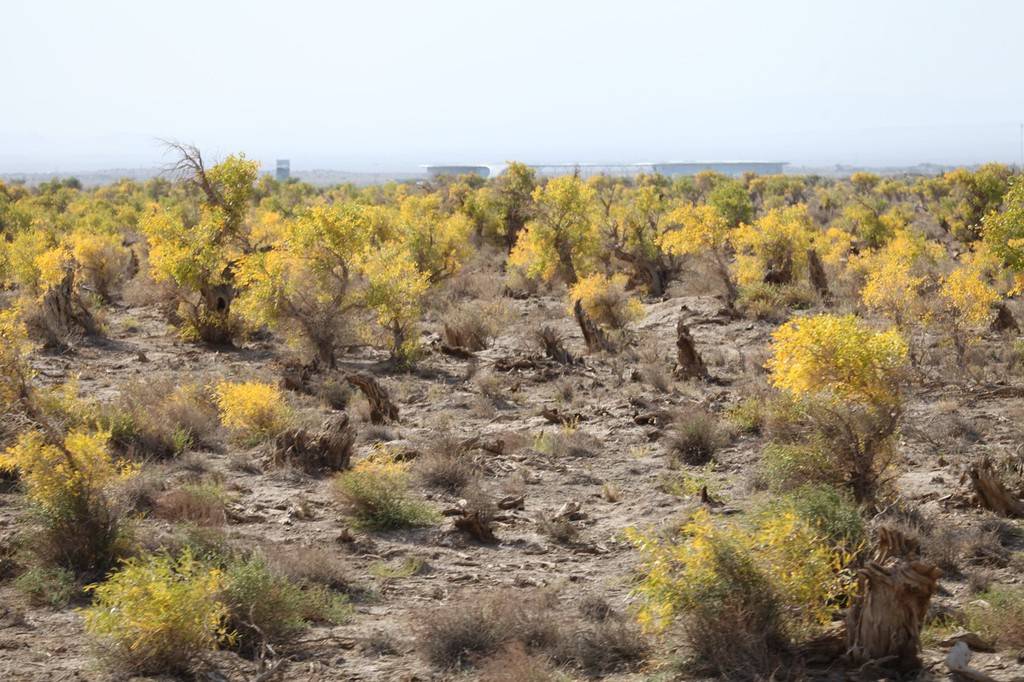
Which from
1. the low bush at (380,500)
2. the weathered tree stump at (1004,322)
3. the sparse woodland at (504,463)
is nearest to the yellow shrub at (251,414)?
the sparse woodland at (504,463)

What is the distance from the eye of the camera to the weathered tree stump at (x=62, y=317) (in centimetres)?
2125

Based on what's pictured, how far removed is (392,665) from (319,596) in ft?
3.88

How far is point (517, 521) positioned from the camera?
11.6 meters

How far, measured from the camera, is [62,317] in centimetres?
2200

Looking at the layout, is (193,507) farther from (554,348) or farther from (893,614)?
(554,348)

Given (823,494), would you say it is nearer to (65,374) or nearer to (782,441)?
(782,441)

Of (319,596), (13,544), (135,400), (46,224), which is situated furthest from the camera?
(46,224)

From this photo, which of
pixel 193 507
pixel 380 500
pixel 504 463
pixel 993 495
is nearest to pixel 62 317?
pixel 504 463

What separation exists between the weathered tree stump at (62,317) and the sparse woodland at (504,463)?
0.28ft

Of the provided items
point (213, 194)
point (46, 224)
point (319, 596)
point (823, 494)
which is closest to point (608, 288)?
point (213, 194)

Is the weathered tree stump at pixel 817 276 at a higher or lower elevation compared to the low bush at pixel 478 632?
higher

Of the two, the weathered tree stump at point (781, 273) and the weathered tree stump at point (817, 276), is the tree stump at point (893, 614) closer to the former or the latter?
the weathered tree stump at point (781, 273)

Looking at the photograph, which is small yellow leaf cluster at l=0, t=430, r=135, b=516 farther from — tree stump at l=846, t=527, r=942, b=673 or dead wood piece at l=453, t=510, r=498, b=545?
tree stump at l=846, t=527, r=942, b=673

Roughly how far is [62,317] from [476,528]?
47.2ft
